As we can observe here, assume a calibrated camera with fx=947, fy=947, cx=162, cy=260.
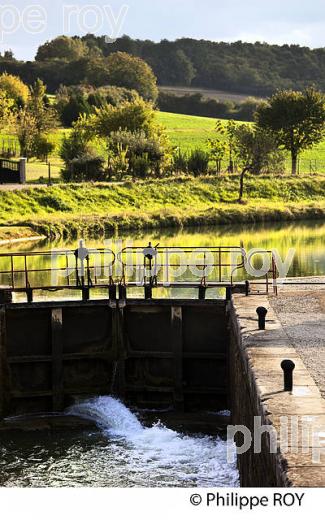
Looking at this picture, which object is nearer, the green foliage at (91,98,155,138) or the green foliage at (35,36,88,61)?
the green foliage at (91,98,155,138)

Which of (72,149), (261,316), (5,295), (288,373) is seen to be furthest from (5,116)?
(288,373)

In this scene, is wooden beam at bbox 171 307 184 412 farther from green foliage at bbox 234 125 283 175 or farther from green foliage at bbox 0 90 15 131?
green foliage at bbox 0 90 15 131

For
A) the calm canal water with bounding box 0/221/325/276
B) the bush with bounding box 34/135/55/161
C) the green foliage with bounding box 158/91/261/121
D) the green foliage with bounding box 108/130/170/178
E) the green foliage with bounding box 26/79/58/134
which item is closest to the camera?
the calm canal water with bounding box 0/221/325/276

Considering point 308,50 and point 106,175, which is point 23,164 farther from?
point 308,50

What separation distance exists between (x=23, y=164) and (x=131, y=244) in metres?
17.2

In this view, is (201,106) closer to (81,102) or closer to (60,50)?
(60,50)

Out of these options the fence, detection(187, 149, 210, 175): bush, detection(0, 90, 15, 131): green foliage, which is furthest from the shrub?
the fence

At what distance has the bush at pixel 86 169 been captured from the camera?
62.7 metres

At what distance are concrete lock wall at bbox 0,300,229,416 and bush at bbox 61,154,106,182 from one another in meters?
41.4

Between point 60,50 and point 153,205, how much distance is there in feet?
254

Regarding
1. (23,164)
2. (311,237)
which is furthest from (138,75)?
(311,237)

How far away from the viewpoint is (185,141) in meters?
89.5

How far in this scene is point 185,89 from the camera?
145 metres

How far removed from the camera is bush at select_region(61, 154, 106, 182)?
6266cm
